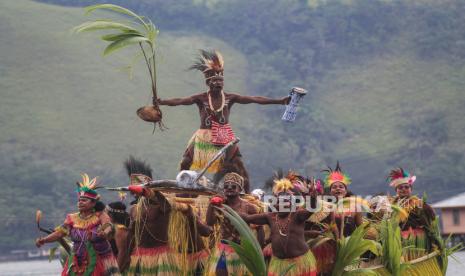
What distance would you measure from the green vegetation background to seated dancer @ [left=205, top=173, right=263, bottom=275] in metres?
42.1

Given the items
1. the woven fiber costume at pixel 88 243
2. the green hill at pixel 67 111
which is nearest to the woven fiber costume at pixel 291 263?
the woven fiber costume at pixel 88 243

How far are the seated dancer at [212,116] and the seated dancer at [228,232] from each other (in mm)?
1288

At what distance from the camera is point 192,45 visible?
267 feet

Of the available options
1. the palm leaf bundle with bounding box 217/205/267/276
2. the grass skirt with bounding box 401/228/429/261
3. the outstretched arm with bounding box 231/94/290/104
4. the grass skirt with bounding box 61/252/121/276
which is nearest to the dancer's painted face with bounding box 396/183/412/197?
the grass skirt with bounding box 401/228/429/261

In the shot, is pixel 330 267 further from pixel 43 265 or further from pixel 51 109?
pixel 51 109

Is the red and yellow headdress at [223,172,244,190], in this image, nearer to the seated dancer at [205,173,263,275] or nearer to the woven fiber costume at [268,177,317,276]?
the seated dancer at [205,173,263,275]

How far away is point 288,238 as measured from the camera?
8.26m

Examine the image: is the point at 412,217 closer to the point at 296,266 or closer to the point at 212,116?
the point at 212,116

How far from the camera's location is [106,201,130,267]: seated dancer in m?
9.43

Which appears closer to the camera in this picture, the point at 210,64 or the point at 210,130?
the point at 210,64

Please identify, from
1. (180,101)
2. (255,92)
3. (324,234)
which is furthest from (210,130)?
(255,92)

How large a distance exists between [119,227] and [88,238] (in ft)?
1.72

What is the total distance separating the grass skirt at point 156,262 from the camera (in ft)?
29.0

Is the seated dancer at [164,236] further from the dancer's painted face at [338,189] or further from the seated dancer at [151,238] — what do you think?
the dancer's painted face at [338,189]
